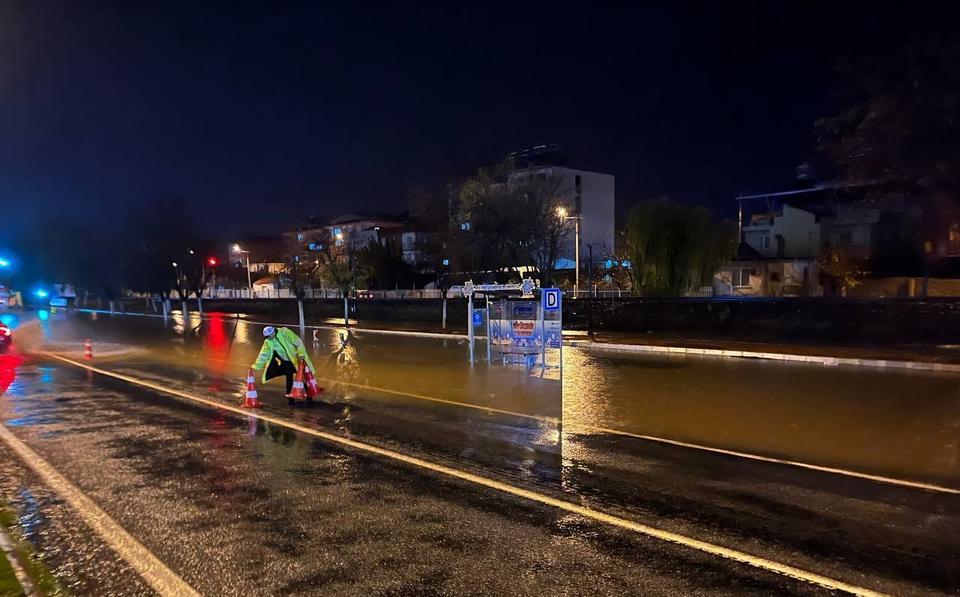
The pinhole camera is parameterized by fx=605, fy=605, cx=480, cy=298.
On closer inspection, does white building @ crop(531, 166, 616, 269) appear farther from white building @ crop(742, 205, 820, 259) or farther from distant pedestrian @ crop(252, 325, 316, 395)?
distant pedestrian @ crop(252, 325, 316, 395)

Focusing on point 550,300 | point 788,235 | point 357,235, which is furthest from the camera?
point 357,235

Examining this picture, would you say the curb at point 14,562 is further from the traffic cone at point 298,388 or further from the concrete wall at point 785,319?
the concrete wall at point 785,319

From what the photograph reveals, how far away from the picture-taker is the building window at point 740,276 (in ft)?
143

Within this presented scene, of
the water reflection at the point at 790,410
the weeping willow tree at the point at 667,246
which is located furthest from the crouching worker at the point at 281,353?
the weeping willow tree at the point at 667,246

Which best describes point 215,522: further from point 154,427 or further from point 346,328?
point 346,328

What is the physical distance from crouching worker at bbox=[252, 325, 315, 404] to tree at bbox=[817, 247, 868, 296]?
117 feet

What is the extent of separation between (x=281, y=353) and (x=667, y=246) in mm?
23611

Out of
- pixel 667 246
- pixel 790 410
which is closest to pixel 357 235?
pixel 667 246

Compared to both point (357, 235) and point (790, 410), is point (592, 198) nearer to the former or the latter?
point (357, 235)

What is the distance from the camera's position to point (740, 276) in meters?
43.8

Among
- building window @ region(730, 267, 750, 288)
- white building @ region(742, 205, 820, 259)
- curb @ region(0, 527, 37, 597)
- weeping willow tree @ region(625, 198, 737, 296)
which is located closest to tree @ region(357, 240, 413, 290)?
building window @ region(730, 267, 750, 288)

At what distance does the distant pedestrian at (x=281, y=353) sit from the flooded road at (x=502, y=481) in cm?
62

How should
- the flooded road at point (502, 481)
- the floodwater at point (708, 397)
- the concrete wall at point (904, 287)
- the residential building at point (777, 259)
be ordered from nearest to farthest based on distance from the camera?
the flooded road at point (502, 481)
the floodwater at point (708, 397)
the concrete wall at point (904, 287)
the residential building at point (777, 259)

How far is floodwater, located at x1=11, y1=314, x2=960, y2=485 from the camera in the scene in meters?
7.80
